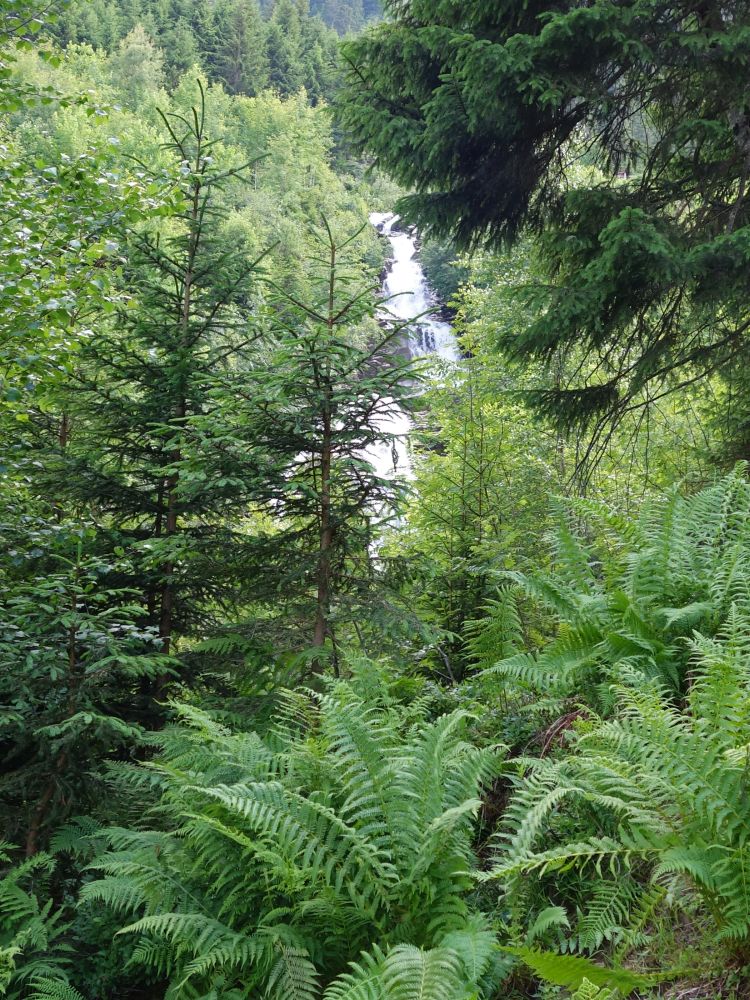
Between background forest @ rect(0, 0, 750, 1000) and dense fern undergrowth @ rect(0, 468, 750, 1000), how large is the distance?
2cm

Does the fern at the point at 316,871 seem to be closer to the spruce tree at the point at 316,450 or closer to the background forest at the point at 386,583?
the background forest at the point at 386,583

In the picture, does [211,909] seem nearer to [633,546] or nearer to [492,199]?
[633,546]

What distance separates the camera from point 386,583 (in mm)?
4676

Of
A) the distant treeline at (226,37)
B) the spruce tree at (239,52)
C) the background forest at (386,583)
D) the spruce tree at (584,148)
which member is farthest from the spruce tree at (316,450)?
the spruce tree at (239,52)

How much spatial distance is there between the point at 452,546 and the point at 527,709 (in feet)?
8.76

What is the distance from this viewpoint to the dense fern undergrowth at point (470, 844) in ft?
7.34

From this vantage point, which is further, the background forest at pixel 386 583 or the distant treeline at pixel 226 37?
the distant treeline at pixel 226 37

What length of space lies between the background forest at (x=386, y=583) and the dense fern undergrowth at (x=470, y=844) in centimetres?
2

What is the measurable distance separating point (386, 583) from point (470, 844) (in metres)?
1.82

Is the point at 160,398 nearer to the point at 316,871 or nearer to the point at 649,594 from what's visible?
the point at 649,594

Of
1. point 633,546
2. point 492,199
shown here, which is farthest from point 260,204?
point 633,546

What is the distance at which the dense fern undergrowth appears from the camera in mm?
2238

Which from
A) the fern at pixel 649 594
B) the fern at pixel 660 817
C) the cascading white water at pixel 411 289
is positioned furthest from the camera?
the cascading white water at pixel 411 289

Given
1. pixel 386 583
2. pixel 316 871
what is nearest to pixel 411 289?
pixel 386 583
